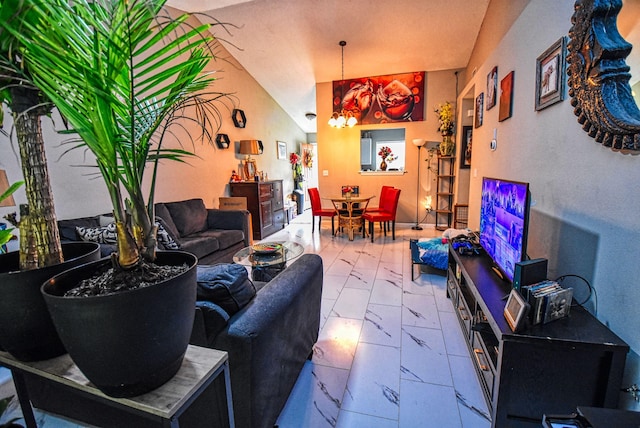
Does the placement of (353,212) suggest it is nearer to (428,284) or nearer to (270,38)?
(428,284)

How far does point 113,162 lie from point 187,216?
10.7 ft

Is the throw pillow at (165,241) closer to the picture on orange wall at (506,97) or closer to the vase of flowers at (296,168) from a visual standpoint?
the picture on orange wall at (506,97)

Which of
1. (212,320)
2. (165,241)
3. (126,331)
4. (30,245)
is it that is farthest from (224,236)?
(126,331)

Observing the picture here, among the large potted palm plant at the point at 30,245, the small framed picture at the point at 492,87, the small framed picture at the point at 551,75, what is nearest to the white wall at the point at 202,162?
the large potted palm plant at the point at 30,245

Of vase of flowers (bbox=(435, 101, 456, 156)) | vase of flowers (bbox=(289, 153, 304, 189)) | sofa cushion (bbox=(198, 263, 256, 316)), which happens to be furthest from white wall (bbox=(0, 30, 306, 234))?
vase of flowers (bbox=(435, 101, 456, 156))

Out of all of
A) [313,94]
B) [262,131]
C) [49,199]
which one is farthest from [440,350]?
[313,94]

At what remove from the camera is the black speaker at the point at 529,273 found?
140 centimetres

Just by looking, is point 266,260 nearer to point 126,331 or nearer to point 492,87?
point 126,331

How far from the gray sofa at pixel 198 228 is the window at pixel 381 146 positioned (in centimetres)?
359

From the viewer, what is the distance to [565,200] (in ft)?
5.54

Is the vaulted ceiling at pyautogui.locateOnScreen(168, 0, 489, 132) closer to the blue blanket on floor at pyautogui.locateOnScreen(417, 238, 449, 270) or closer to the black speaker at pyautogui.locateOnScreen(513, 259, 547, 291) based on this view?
the blue blanket on floor at pyautogui.locateOnScreen(417, 238, 449, 270)

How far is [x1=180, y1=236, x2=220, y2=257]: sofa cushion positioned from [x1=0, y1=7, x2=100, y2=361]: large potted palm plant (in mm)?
2191

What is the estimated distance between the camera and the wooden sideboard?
5.06 m

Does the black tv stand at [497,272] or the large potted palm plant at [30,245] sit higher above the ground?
the large potted palm plant at [30,245]
